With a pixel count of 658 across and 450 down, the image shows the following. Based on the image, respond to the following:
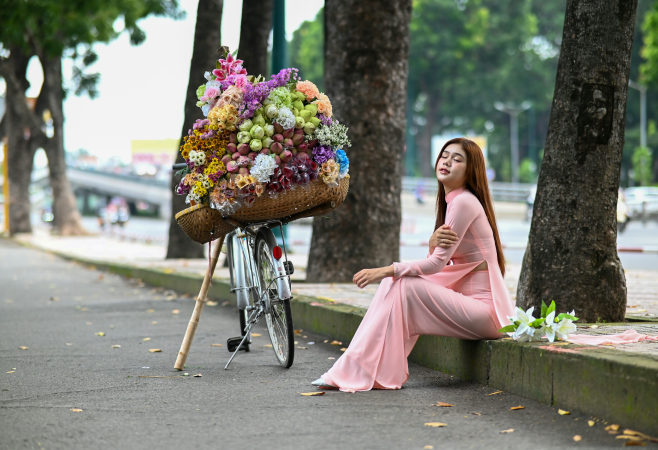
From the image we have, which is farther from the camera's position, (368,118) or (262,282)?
(368,118)

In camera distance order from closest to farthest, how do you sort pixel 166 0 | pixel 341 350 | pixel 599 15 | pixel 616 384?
pixel 616 384
pixel 599 15
pixel 341 350
pixel 166 0

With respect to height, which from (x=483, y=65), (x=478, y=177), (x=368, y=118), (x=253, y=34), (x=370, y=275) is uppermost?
(x=483, y=65)

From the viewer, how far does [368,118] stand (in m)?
9.18

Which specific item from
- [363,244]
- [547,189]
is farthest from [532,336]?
[363,244]

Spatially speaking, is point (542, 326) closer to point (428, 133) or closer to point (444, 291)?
point (444, 291)

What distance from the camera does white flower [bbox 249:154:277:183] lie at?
5061mm

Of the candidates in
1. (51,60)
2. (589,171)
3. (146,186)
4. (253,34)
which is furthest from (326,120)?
(146,186)

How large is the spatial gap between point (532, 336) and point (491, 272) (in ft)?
1.58

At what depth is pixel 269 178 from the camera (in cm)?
514

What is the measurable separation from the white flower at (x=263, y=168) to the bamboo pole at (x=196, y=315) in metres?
0.89

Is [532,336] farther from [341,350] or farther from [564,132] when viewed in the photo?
[341,350]

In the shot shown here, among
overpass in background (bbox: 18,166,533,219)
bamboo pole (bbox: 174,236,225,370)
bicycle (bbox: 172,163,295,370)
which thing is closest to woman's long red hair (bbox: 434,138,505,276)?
bicycle (bbox: 172,163,295,370)

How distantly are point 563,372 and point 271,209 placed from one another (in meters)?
2.00

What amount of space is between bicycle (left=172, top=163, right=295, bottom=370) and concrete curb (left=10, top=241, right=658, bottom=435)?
927 mm
